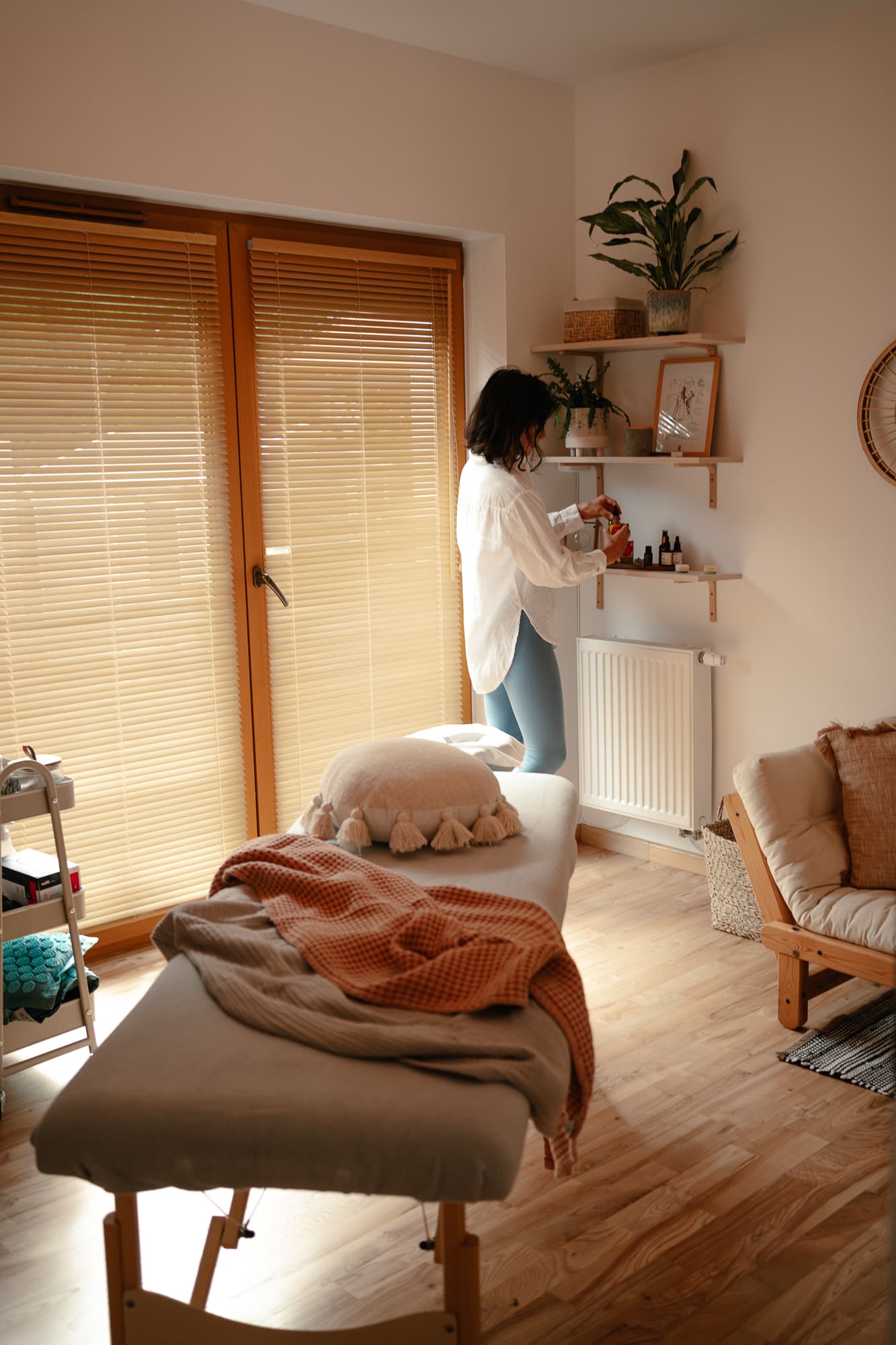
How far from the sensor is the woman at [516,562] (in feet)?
10.7

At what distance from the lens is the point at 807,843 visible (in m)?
2.86

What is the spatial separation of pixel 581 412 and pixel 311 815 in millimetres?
1985

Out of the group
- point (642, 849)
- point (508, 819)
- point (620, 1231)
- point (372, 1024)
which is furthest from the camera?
point (642, 849)

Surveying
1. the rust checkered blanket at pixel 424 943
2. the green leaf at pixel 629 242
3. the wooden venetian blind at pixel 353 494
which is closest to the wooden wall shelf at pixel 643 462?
the wooden venetian blind at pixel 353 494

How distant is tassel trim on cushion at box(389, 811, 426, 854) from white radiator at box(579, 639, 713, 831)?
1.71 m

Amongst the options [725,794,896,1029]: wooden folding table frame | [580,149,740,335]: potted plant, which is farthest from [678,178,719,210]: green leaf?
[725,794,896,1029]: wooden folding table frame

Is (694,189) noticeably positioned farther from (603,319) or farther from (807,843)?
(807,843)

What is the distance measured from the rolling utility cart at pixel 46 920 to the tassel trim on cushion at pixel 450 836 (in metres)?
0.89

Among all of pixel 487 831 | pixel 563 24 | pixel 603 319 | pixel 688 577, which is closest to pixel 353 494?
pixel 603 319

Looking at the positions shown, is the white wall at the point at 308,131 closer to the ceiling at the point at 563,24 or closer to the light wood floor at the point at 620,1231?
the ceiling at the point at 563,24

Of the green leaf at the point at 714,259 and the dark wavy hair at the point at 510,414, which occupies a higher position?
the green leaf at the point at 714,259

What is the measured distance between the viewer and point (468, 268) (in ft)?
13.1

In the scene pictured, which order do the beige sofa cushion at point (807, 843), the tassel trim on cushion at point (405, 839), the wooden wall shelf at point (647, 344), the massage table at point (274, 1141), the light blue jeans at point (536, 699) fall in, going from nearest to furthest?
the massage table at point (274, 1141) → the tassel trim on cushion at point (405, 839) → the beige sofa cushion at point (807, 843) → the light blue jeans at point (536, 699) → the wooden wall shelf at point (647, 344)

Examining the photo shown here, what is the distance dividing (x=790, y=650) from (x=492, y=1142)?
2.46 meters
